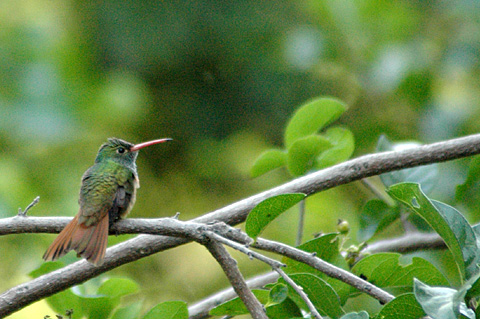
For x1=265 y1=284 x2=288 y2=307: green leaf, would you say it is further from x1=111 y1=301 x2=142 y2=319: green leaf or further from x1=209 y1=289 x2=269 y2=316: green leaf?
x1=111 y1=301 x2=142 y2=319: green leaf

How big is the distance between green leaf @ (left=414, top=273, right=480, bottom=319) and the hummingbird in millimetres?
1022

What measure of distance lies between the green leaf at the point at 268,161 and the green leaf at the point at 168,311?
0.89m

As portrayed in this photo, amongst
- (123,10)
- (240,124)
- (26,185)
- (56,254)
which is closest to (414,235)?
(56,254)

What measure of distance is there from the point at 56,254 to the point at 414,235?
160cm

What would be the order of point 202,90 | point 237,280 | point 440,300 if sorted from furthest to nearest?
point 202,90, point 237,280, point 440,300

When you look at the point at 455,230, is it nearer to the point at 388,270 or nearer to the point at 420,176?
the point at 388,270

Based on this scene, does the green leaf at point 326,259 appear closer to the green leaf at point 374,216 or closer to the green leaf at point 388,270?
the green leaf at point 388,270

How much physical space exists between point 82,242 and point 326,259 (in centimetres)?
80

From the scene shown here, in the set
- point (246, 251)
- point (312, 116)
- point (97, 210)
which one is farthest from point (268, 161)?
point (246, 251)

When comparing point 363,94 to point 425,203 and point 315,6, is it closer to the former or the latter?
point 315,6

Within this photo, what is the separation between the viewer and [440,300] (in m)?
1.35

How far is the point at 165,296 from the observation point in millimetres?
5266

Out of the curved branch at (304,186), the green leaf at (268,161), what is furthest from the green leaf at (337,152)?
the curved branch at (304,186)

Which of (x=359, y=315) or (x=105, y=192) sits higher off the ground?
(x=105, y=192)
